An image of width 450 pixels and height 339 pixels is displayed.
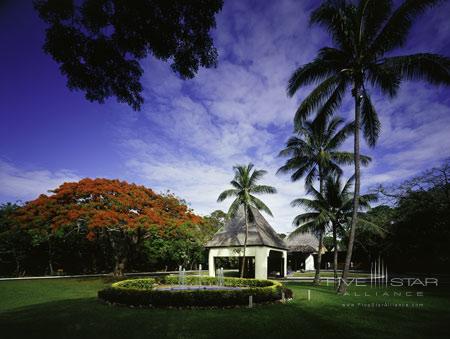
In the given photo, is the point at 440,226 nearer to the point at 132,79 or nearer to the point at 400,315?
the point at 400,315

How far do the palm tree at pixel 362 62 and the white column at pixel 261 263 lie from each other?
34.2 feet

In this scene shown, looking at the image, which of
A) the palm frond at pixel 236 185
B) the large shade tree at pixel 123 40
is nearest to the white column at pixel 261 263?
the palm frond at pixel 236 185

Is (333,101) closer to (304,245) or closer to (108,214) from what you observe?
(108,214)

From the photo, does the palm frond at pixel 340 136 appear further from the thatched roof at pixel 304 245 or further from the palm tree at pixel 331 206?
the thatched roof at pixel 304 245

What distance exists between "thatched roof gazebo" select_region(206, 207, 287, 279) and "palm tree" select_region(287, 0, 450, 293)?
10.6m

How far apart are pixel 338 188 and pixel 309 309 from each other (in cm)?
1131

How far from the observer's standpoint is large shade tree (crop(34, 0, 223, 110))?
4.50 m

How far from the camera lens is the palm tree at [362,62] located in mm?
13273

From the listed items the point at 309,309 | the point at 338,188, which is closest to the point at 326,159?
the point at 338,188

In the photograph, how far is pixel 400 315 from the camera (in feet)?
33.5

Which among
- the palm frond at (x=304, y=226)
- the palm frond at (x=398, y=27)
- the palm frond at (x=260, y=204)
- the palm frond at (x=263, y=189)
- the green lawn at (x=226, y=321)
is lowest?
the green lawn at (x=226, y=321)

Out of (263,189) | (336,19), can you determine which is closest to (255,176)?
(263,189)

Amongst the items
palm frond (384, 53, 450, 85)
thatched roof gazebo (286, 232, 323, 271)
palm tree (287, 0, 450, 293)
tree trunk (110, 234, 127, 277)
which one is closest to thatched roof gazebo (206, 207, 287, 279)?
thatched roof gazebo (286, 232, 323, 271)

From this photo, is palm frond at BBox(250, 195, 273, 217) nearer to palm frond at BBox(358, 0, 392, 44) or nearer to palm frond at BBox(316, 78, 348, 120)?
palm frond at BBox(316, 78, 348, 120)
